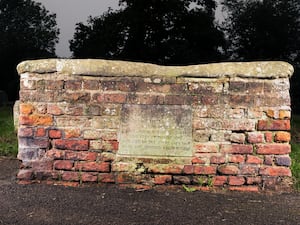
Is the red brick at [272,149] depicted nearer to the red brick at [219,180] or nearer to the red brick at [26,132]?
the red brick at [219,180]

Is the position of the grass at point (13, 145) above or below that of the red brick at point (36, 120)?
below

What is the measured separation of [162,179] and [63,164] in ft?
3.24

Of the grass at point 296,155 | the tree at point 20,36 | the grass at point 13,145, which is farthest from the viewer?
the tree at point 20,36

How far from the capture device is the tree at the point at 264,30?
2544 centimetres

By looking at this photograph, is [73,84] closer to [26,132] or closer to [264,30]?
[26,132]

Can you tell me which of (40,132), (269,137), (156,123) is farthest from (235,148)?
(40,132)

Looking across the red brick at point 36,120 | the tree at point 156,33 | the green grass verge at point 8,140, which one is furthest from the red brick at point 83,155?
the tree at point 156,33

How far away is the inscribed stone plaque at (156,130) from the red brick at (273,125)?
0.69 meters

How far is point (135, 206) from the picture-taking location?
3.55 meters

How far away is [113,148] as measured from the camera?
4.14 metres

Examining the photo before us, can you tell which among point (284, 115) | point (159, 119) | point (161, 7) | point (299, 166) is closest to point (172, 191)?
point (159, 119)

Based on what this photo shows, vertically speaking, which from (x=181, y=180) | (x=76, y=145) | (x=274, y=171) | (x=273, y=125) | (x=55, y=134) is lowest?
(x=181, y=180)

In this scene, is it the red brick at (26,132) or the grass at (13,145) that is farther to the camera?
the grass at (13,145)

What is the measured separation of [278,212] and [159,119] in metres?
1.39
